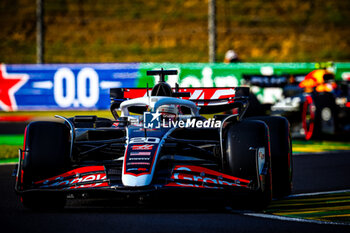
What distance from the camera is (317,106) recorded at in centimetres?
1537

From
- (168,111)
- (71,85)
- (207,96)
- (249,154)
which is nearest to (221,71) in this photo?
(71,85)

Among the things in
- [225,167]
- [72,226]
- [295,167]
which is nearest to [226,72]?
[295,167]

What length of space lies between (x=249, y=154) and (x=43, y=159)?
1792 millimetres

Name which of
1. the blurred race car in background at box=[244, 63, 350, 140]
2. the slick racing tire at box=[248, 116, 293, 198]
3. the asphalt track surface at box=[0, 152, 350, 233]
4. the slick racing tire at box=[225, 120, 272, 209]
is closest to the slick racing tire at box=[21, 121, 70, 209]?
the asphalt track surface at box=[0, 152, 350, 233]

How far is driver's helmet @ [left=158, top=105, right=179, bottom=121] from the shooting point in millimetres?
7882

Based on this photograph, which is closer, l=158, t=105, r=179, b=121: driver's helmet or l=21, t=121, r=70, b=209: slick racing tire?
l=21, t=121, r=70, b=209: slick racing tire

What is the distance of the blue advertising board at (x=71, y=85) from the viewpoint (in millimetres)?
19859

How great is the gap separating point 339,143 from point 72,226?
33.9ft

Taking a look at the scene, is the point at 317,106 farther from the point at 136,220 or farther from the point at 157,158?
the point at 136,220

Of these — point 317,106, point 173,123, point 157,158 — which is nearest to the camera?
point 157,158

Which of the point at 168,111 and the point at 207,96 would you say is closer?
the point at 168,111

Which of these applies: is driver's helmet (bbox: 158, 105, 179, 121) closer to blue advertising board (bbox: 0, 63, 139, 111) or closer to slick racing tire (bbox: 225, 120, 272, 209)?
slick racing tire (bbox: 225, 120, 272, 209)

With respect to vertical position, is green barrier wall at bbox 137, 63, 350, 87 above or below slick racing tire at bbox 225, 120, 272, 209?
above

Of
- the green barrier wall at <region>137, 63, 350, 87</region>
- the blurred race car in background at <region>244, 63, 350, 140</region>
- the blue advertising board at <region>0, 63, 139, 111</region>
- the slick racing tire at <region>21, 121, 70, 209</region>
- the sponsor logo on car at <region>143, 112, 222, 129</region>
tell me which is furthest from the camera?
the blue advertising board at <region>0, 63, 139, 111</region>
